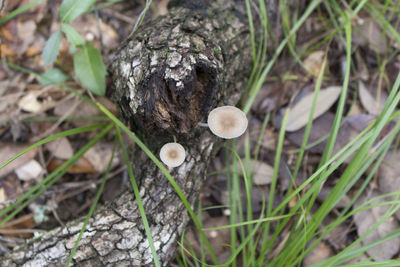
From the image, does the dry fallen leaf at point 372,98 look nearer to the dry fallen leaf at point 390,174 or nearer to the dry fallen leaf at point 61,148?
the dry fallen leaf at point 390,174

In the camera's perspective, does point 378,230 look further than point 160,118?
Yes

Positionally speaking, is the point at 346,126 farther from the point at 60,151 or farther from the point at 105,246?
the point at 60,151

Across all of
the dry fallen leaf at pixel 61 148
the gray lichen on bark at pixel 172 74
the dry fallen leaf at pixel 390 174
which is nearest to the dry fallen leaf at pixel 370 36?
the dry fallen leaf at pixel 390 174

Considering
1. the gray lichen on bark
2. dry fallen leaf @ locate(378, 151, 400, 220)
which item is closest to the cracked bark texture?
the gray lichen on bark

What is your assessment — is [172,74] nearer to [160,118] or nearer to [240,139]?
[160,118]

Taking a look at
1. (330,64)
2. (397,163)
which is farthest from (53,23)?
(397,163)

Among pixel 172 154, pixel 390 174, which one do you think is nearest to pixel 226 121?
pixel 172 154
